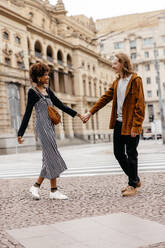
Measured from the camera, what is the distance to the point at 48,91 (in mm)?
6742

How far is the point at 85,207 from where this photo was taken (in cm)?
559

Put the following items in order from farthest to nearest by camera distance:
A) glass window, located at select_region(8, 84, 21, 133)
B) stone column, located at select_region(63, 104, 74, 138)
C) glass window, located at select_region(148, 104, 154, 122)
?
glass window, located at select_region(148, 104, 154, 122) → stone column, located at select_region(63, 104, 74, 138) → glass window, located at select_region(8, 84, 21, 133)

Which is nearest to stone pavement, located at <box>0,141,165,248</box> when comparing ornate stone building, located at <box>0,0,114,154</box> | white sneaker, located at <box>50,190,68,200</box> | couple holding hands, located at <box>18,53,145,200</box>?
white sneaker, located at <box>50,190,68,200</box>

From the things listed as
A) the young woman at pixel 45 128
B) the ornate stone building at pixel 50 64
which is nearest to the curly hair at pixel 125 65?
the young woman at pixel 45 128

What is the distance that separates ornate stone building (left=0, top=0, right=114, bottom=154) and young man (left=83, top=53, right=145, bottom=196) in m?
24.1

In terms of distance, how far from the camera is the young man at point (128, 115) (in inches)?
253

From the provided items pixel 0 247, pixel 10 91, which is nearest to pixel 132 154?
pixel 0 247

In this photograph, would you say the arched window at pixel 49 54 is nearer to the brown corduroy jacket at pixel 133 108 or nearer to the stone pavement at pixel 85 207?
the stone pavement at pixel 85 207

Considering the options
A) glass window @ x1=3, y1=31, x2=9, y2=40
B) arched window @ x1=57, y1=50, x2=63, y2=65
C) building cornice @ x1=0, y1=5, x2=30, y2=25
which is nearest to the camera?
building cornice @ x1=0, y1=5, x2=30, y2=25

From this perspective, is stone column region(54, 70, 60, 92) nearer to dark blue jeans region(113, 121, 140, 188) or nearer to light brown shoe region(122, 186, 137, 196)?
dark blue jeans region(113, 121, 140, 188)

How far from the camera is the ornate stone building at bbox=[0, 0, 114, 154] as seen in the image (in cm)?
3862

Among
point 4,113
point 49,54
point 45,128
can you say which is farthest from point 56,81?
point 45,128

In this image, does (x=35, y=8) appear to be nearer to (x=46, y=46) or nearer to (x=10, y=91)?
(x=46, y=46)

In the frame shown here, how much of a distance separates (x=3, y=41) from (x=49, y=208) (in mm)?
35402
